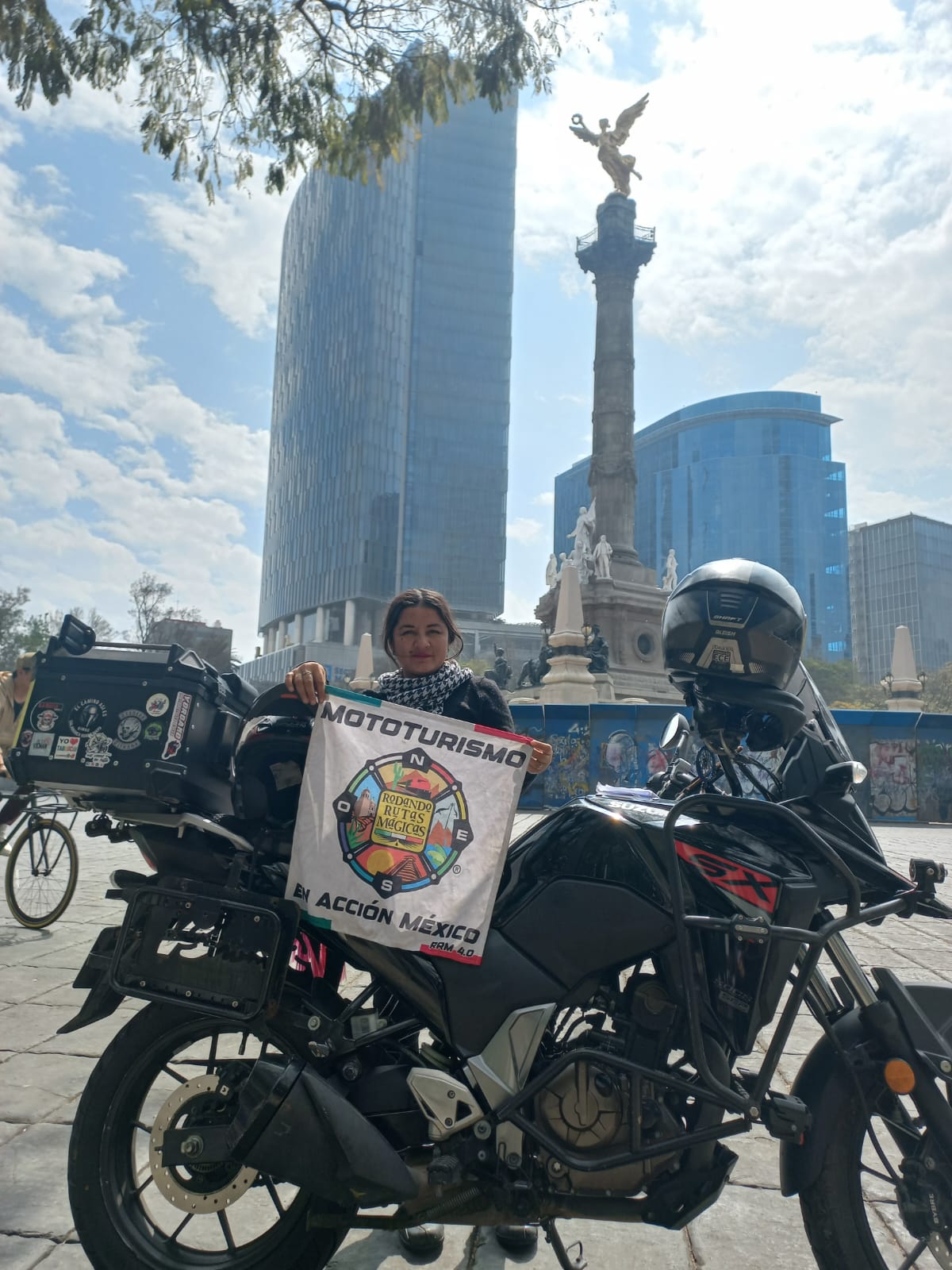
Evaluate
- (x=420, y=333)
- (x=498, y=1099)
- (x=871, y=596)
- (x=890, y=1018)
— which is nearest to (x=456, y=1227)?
(x=498, y=1099)

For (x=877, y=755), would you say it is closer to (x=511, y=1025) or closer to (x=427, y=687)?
(x=427, y=687)

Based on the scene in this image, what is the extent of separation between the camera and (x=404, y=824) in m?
1.99

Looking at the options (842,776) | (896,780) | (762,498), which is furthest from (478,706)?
(762,498)

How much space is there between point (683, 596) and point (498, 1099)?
129 cm

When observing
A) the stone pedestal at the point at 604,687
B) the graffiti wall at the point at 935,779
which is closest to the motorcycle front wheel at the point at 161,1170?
the graffiti wall at the point at 935,779

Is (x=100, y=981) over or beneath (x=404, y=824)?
beneath

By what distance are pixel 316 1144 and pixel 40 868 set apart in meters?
4.83

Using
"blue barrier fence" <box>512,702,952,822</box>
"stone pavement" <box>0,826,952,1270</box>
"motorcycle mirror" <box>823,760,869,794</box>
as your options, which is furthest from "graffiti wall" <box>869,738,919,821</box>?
"motorcycle mirror" <box>823,760,869,794</box>

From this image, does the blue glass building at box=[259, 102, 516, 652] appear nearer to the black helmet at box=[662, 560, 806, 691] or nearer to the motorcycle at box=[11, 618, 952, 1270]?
the black helmet at box=[662, 560, 806, 691]

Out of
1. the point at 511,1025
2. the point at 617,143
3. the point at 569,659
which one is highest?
the point at 617,143

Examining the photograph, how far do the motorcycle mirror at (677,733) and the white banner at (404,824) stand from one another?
0.78m

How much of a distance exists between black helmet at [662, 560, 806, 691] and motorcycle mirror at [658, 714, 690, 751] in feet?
1.19

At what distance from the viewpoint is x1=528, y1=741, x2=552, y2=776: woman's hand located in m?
2.06

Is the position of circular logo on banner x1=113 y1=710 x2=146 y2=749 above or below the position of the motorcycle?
above
